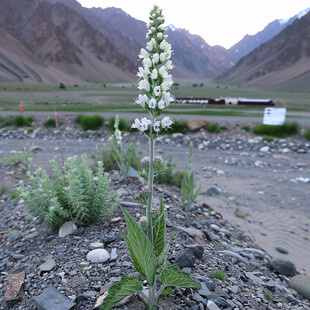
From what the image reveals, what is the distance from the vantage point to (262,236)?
263 inches

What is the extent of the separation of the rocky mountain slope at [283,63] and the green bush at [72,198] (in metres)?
100

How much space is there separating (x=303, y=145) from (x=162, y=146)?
23.2ft

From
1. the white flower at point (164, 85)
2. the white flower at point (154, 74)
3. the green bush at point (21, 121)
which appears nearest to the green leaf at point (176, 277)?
the white flower at point (164, 85)

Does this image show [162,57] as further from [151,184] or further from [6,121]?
[6,121]

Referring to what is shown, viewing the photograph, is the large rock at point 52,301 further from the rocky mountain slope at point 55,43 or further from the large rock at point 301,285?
the rocky mountain slope at point 55,43

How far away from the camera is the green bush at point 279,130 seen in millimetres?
15211

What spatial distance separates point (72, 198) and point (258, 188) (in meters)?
7.04

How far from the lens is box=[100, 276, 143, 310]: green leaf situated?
2607mm

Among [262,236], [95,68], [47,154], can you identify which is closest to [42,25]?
[95,68]

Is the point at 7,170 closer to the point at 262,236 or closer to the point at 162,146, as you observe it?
the point at 162,146

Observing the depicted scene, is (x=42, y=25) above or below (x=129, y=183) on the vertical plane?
above

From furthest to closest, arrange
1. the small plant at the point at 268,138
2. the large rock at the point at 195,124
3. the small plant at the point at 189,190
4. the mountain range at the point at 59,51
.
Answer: the mountain range at the point at 59,51
the large rock at the point at 195,124
the small plant at the point at 268,138
the small plant at the point at 189,190

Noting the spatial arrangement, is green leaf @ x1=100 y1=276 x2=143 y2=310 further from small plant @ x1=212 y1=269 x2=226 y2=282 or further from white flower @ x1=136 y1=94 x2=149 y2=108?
white flower @ x1=136 y1=94 x2=149 y2=108

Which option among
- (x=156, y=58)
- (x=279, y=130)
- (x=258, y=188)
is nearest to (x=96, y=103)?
(x=279, y=130)
